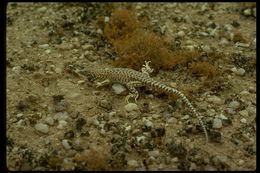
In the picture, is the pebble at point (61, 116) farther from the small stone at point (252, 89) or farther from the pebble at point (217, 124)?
the small stone at point (252, 89)

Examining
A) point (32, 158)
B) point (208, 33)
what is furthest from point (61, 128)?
point (208, 33)

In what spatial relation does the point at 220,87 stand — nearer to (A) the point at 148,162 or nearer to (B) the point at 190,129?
(B) the point at 190,129

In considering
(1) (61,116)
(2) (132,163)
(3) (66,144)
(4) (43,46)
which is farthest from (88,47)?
(2) (132,163)

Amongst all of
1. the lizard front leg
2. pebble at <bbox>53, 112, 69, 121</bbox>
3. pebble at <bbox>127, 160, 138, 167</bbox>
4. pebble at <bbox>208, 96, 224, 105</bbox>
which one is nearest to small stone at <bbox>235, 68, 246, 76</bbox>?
pebble at <bbox>208, 96, 224, 105</bbox>

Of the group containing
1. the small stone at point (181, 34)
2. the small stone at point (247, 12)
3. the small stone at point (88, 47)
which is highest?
the small stone at point (247, 12)

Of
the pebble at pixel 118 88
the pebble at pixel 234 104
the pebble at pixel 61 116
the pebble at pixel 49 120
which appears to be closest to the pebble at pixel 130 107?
the pebble at pixel 118 88

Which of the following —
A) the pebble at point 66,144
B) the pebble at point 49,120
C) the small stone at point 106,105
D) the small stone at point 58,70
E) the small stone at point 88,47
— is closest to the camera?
the pebble at point 66,144
